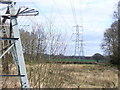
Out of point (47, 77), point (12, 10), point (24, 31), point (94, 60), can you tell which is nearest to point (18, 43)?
point (12, 10)

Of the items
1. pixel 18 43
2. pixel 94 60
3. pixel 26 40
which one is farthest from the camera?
pixel 94 60

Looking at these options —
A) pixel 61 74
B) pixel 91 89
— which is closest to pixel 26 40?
pixel 61 74

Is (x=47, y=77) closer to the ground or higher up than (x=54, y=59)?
closer to the ground

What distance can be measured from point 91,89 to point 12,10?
7.32m

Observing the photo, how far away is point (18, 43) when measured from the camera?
3.46 m

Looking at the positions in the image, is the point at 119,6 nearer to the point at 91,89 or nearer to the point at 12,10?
the point at 91,89

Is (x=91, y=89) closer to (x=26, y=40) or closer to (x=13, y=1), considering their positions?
(x=26, y=40)

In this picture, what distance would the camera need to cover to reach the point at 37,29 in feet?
19.2

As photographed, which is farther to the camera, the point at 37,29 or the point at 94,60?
the point at 94,60

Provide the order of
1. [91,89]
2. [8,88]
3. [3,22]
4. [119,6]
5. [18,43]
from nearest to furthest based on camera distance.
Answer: [18,43] < [3,22] < [8,88] < [91,89] < [119,6]

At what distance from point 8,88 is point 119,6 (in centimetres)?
2492

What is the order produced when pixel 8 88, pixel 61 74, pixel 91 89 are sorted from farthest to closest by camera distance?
pixel 91 89, pixel 61 74, pixel 8 88

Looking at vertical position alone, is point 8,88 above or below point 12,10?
below

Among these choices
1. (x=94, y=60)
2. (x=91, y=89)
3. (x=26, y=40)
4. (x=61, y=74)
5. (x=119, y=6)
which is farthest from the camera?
(x=94, y=60)
